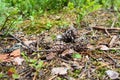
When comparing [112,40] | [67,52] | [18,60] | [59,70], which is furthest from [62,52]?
[112,40]

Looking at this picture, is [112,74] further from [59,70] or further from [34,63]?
[34,63]

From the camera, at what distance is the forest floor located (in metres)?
2.17

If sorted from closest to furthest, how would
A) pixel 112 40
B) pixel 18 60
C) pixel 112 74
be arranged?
pixel 112 74, pixel 18 60, pixel 112 40

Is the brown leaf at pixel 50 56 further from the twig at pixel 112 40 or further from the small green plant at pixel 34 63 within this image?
the twig at pixel 112 40

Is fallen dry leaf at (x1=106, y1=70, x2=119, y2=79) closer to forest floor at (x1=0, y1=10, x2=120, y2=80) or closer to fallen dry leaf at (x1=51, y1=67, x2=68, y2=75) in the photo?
forest floor at (x1=0, y1=10, x2=120, y2=80)

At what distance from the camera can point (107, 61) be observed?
233 cm

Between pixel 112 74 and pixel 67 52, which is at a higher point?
pixel 67 52

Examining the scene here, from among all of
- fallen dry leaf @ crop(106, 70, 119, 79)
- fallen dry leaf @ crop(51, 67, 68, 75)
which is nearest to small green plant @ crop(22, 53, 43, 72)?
fallen dry leaf @ crop(51, 67, 68, 75)

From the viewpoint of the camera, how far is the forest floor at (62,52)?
2.17 m

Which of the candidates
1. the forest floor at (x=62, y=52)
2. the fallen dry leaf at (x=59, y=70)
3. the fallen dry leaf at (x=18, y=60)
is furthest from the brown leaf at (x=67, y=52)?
the fallen dry leaf at (x=18, y=60)

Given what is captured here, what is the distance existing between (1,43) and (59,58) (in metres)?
0.62

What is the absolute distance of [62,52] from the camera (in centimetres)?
238

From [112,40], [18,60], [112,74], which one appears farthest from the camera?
[112,40]

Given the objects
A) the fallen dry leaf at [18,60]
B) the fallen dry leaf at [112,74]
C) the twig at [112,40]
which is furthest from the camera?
the twig at [112,40]
